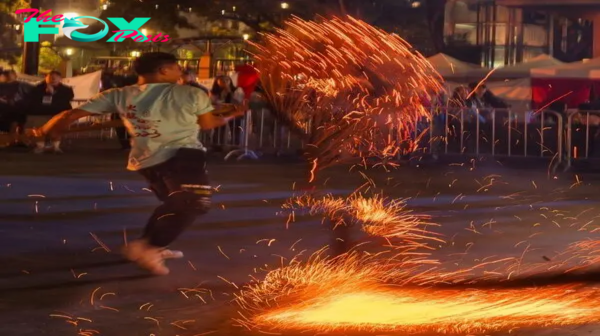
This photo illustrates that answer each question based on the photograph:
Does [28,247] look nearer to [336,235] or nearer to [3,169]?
[336,235]

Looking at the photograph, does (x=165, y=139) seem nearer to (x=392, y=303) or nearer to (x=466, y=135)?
(x=392, y=303)

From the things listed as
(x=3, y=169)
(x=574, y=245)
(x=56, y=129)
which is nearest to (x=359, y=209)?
(x=574, y=245)

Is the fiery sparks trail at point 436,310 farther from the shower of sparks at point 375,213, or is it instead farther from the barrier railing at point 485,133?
the barrier railing at point 485,133

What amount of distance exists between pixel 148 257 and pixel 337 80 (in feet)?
20.1

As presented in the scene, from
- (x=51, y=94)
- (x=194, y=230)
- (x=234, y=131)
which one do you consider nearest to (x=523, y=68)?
(x=234, y=131)

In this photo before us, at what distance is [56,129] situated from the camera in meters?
7.43

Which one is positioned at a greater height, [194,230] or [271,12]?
[271,12]

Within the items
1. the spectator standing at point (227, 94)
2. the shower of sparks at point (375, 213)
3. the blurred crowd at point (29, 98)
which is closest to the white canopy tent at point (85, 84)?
the blurred crowd at point (29, 98)

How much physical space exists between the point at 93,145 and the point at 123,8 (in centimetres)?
1921

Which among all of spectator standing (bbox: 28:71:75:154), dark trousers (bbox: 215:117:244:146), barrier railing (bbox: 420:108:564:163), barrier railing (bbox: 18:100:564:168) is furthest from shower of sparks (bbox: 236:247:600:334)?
spectator standing (bbox: 28:71:75:154)

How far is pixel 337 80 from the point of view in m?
13.4

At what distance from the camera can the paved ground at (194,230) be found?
6527mm

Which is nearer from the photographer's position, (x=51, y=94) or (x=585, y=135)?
(x=585, y=135)

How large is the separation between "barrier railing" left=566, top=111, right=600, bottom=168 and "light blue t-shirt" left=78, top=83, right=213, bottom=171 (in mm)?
11340
